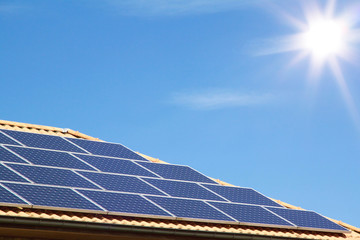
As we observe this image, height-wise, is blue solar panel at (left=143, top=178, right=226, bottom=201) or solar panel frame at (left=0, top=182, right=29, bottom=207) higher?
blue solar panel at (left=143, top=178, right=226, bottom=201)

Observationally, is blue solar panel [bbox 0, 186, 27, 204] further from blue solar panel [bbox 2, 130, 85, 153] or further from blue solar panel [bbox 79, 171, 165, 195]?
blue solar panel [bbox 2, 130, 85, 153]

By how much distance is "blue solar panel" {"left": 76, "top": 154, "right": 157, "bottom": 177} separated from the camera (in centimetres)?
1909

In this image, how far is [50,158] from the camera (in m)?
18.2

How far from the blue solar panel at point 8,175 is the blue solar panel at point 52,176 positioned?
11.2 inches

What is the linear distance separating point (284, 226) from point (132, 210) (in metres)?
4.95

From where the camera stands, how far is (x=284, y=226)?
18.9m

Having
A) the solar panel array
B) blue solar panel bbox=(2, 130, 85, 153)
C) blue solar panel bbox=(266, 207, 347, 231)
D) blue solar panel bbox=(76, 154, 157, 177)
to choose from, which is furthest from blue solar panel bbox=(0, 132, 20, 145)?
blue solar panel bbox=(266, 207, 347, 231)

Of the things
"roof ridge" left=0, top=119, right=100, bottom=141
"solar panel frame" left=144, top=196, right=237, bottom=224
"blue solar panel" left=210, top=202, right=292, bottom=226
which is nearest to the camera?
"solar panel frame" left=144, top=196, right=237, bottom=224

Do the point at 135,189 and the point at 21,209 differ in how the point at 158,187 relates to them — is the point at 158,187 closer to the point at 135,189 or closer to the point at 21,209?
the point at 135,189

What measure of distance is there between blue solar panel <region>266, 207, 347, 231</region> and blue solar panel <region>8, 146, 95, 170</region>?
20.1 ft

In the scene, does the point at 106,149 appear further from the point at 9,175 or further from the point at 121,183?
the point at 9,175

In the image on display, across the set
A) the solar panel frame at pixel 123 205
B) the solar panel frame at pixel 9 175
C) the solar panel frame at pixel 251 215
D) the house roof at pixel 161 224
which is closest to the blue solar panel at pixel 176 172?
the solar panel frame at pixel 251 215

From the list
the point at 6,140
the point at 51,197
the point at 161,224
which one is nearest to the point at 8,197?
the point at 51,197

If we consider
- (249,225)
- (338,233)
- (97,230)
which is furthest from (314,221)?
(97,230)
